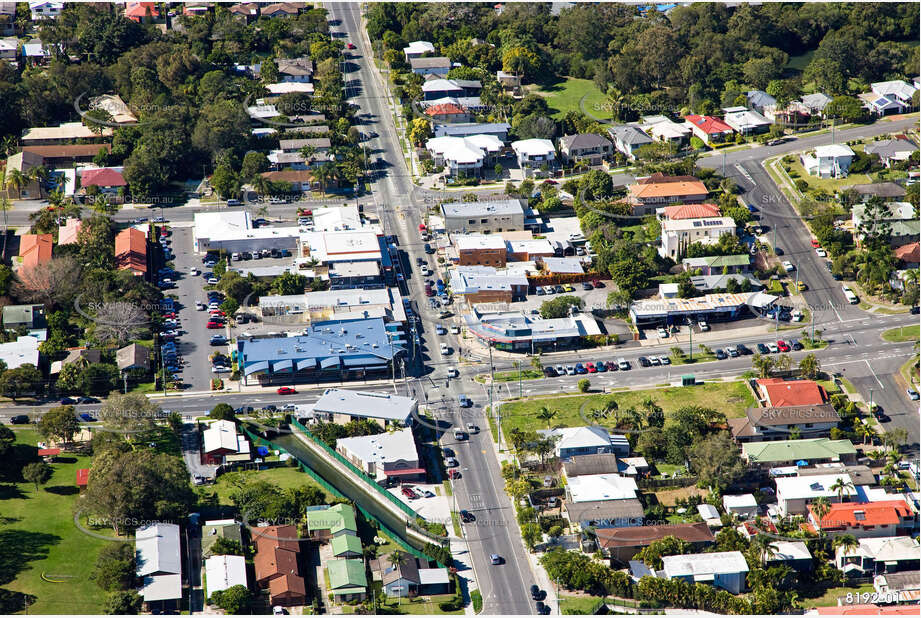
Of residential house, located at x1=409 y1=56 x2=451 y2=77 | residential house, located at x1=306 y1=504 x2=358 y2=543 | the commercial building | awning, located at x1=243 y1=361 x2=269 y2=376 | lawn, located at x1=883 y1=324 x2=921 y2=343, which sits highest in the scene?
residential house, located at x1=409 y1=56 x2=451 y2=77

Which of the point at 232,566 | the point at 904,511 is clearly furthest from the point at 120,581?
the point at 904,511

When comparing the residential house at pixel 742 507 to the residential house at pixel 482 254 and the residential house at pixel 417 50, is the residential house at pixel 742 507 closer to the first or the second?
the residential house at pixel 482 254

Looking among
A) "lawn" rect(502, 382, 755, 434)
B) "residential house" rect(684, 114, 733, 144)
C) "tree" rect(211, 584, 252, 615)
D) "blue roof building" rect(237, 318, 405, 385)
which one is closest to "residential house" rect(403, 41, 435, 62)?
"residential house" rect(684, 114, 733, 144)

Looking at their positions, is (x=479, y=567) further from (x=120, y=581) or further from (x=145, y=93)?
(x=145, y=93)

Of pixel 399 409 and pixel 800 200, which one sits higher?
pixel 800 200

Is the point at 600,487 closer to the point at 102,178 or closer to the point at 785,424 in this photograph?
the point at 785,424

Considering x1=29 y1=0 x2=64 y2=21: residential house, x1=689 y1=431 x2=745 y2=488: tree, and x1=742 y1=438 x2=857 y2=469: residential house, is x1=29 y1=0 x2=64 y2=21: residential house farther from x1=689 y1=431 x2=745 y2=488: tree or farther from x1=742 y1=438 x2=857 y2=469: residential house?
x1=742 y1=438 x2=857 y2=469: residential house
